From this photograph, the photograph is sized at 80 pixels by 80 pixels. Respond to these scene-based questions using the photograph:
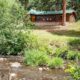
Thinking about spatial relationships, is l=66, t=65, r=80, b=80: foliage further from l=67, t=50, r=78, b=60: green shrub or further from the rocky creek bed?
l=67, t=50, r=78, b=60: green shrub

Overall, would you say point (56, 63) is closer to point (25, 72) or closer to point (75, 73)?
point (25, 72)

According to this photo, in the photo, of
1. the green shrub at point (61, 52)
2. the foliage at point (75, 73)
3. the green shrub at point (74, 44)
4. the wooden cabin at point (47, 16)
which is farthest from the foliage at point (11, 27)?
the wooden cabin at point (47, 16)

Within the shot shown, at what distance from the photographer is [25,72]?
19.0 m

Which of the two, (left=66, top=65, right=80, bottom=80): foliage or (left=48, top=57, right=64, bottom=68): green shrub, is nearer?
(left=66, top=65, right=80, bottom=80): foliage

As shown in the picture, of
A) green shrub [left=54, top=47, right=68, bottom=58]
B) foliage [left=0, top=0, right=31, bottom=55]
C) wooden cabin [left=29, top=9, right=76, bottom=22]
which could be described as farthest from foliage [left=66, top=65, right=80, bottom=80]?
wooden cabin [left=29, top=9, right=76, bottom=22]

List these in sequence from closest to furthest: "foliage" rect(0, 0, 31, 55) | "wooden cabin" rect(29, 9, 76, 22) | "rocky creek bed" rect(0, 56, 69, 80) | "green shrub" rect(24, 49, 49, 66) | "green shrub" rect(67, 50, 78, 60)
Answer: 1. "rocky creek bed" rect(0, 56, 69, 80)
2. "green shrub" rect(24, 49, 49, 66)
3. "green shrub" rect(67, 50, 78, 60)
4. "foliage" rect(0, 0, 31, 55)
5. "wooden cabin" rect(29, 9, 76, 22)

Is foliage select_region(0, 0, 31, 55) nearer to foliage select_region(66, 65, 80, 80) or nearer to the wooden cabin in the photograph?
foliage select_region(66, 65, 80, 80)

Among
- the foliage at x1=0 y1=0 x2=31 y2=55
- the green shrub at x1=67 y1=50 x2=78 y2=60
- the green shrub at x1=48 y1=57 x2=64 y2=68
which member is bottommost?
the green shrub at x1=67 y1=50 x2=78 y2=60

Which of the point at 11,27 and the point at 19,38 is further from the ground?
the point at 11,27

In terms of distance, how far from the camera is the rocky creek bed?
1699 cm

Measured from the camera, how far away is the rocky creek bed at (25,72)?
55.7 ft

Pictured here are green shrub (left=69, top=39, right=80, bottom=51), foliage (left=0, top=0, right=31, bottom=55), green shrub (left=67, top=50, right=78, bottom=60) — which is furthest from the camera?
green shrub (left=69, top=39, right=80, bottom=51)

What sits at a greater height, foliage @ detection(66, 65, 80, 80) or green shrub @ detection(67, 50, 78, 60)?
foliage @ detection(66, 65, 80, 80)

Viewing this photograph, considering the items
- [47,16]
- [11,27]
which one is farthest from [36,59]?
[47,16]
